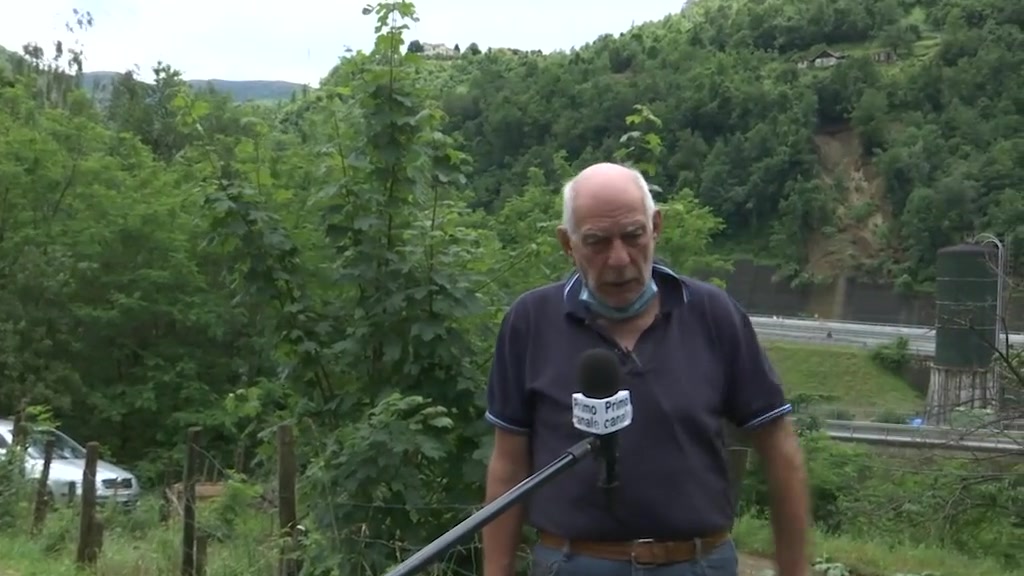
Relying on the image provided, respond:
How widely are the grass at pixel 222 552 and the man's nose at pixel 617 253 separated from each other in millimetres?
3276

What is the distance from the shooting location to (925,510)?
10.5m

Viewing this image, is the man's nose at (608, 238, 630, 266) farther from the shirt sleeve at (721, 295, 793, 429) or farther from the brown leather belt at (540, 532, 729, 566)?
the brown leather belt at (540, 532, 729, 566)

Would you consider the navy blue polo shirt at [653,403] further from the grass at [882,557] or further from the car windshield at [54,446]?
the car windshield at [54,446]

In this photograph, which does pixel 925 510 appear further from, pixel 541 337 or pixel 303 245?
pixel 541 337

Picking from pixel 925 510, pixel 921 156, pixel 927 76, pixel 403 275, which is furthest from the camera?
pixel 927 76

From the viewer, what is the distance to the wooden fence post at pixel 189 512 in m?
6.66

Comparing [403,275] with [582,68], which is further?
[582,68]

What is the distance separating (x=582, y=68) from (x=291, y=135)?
150 feet

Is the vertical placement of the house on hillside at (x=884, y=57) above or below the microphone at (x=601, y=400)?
above

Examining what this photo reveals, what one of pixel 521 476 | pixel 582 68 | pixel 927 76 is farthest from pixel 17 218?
pixel 927 76

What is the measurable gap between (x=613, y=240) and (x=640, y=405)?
1.04 ft

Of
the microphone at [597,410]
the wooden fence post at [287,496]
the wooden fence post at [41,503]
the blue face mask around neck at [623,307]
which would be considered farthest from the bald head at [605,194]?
the wooden fence post at [41,503]

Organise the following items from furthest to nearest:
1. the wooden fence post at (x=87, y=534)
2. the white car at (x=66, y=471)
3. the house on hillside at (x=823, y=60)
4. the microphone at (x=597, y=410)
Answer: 1. the house on hillside at (x=823, y=60)
2. the white car at (x=66, y=471)
3. the wooden fence post at (x=87, y=534)
4. the microphone at (x=597, y=410)

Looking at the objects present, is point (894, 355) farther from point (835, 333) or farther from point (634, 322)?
point (634, 322)
